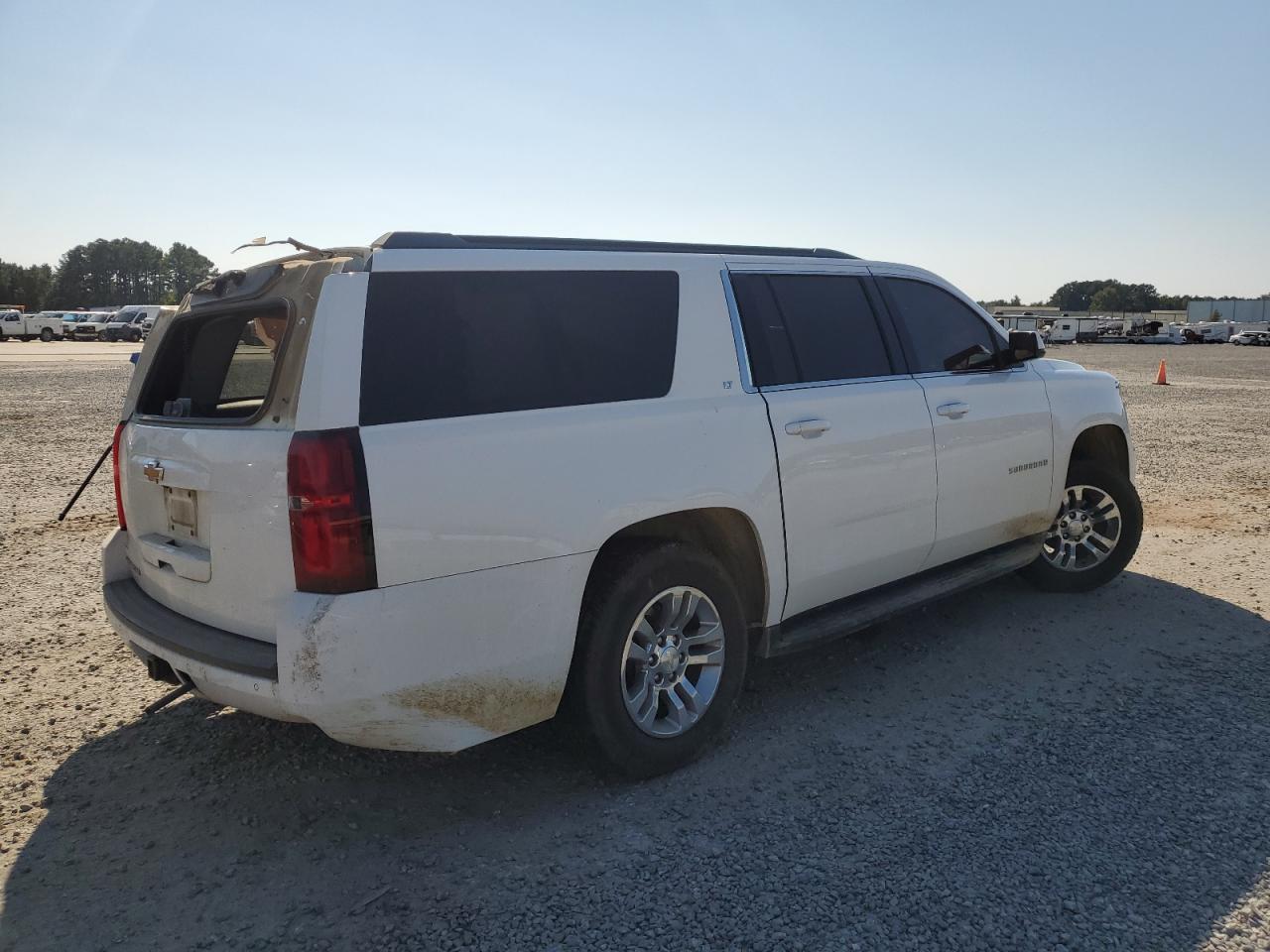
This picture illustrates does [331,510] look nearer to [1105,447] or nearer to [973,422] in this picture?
[973,422]

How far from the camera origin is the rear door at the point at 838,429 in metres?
4.02

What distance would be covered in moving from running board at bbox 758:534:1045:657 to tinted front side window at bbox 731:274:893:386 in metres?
1.03

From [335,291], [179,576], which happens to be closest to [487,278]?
[335,291]

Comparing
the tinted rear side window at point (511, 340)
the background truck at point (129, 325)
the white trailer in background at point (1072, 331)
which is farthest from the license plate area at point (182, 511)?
the white trailer in background at point (1072, 331)

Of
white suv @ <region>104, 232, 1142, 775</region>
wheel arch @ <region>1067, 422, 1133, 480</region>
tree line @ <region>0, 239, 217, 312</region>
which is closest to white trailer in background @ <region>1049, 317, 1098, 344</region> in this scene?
wheel arch @ <region>1067, 422, 1133, 480</region>

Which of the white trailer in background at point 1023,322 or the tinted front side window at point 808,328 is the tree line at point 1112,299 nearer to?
the white trailer in background at point 1023,322

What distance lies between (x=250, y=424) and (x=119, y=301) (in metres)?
153

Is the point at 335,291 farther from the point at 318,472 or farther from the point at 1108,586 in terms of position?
the point at 1108,586

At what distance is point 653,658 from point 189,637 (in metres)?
1.62

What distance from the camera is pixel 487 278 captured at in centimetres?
327

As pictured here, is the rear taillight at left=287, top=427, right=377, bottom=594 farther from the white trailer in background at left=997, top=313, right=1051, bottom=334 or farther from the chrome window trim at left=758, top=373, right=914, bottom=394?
the white trailer in background at left=997, top=313, right=1051, bottom=334

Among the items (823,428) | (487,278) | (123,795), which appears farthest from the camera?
(823,428)

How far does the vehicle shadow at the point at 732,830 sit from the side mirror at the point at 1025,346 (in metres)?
1.73

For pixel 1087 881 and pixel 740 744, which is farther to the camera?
pixel 740 744
